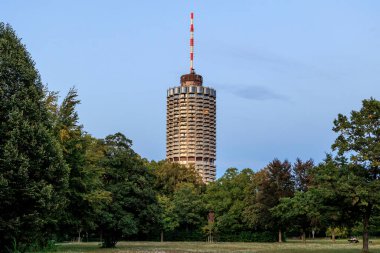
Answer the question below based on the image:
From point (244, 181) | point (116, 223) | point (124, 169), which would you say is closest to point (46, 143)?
point (116, 223)

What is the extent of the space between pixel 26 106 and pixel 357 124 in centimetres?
3120

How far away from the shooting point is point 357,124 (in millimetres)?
44531

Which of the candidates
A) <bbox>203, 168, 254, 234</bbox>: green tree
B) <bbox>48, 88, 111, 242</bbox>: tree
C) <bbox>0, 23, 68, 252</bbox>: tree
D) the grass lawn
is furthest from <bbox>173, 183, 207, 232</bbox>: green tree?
<bbox>0, 23, 68, 252</bbox>: tree

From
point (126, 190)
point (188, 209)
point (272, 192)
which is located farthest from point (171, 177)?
point (126, 190)

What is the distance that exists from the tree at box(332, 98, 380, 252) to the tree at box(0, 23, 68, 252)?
27700 millimetres

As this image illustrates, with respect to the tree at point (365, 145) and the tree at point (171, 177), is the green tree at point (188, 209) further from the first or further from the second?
the tree at point (365, 145)

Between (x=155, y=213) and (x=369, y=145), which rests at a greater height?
(x=369, y=145)

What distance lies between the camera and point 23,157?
2347cm

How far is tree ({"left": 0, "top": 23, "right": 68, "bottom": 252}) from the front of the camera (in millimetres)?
23406

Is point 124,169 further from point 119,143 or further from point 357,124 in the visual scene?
point 357,124

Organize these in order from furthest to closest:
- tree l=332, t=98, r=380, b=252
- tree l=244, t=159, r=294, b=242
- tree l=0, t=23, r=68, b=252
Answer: tree l=244, t=159, r=294, b=242
tree l=332, t=98, r=380, b=252
tree l=0, t=23, r=68, b=252

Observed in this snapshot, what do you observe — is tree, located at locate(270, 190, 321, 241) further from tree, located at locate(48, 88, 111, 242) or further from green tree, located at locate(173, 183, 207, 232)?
tree, located at locate(48, 88, 111, 242)

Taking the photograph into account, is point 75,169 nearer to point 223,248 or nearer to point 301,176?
point 223,248

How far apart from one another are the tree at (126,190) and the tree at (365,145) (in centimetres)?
2995
